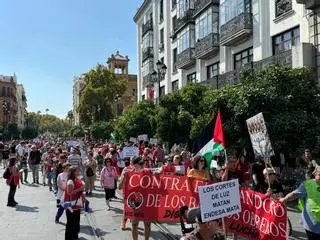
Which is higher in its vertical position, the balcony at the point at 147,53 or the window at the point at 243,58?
the balcony at the point at 147,53

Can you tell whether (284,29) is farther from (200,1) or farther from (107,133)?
(107,133)

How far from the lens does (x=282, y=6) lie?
2167cm

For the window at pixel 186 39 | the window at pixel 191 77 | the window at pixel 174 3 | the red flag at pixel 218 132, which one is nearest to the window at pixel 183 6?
the window at pixel 186 39

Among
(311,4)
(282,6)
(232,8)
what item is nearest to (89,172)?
(311,4)

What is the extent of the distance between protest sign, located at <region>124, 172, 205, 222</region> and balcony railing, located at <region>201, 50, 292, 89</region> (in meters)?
10.7

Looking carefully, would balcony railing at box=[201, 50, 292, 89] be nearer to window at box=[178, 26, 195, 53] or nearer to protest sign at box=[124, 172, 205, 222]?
window at box=[178, 26, 195, 53]

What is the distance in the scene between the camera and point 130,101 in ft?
295

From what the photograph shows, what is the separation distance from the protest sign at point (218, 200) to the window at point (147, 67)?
40110mm

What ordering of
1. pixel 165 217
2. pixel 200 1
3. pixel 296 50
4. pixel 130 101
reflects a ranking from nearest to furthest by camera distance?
pixel 165 217
pixel 296 50
pixel 200 1
pixel 130 101

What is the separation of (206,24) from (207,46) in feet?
5.35

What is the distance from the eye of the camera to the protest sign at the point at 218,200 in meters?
5.41

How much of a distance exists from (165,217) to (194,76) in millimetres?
26431

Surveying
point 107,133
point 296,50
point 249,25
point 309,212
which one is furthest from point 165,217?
point 107,133

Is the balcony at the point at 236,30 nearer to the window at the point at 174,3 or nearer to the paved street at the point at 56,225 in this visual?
the window at the point at 174,3
